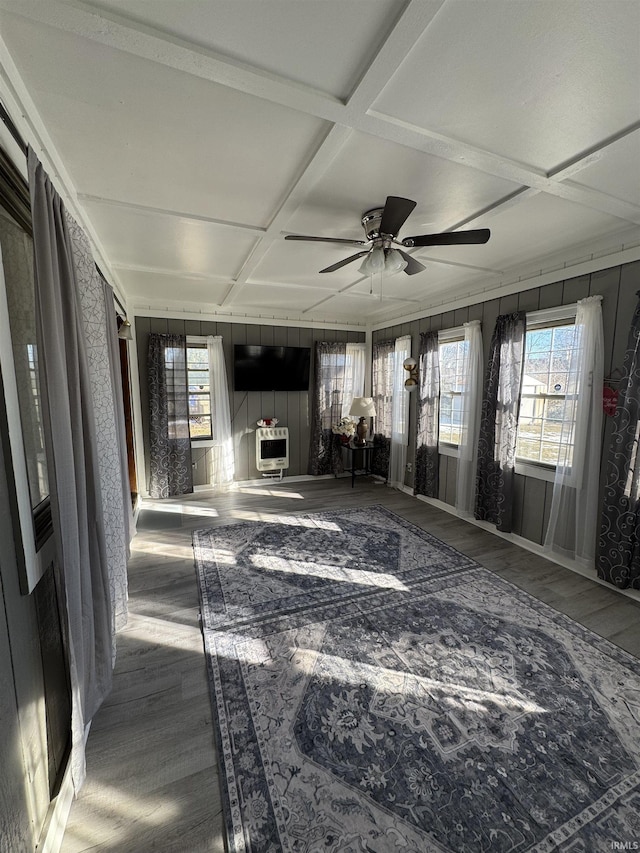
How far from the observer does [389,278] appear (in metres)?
3.57

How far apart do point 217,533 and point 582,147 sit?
3871 millimetres

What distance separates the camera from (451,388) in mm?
4238

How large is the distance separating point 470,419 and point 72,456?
12.0ft

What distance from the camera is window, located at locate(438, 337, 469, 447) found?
409cm

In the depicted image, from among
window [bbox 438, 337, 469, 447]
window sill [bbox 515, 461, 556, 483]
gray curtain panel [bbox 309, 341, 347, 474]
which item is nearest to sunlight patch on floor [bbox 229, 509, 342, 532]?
gray curtain panel [bbox 309, 341, 347, 474]

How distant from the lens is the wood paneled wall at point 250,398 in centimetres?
468

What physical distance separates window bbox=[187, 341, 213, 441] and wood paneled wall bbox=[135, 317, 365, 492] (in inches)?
9.3

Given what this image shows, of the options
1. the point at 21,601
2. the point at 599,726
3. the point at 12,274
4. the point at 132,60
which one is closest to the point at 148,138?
the point at 132,60

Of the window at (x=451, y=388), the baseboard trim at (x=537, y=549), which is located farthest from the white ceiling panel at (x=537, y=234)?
the baseboard trim at (x=537, y=549)

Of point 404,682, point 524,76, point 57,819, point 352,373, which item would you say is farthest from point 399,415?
point 57,819

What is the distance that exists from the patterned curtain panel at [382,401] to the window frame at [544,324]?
2.07 meters

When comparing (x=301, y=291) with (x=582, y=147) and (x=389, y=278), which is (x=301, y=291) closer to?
(x=389, y=278)

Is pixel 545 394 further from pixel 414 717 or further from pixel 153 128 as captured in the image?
pixel 153 128

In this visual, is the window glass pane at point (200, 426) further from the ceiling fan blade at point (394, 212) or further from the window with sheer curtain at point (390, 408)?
the ceiling fan blade at point (394, 212)
